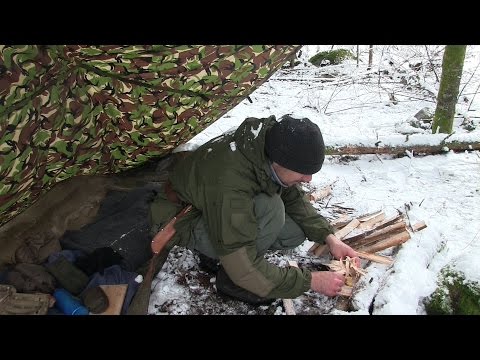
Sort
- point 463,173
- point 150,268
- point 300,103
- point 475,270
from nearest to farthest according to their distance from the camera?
point 475,270 → point 150,268 → point 463,173 → point 300,103

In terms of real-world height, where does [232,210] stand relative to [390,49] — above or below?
above

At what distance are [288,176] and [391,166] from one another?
265 centimetres

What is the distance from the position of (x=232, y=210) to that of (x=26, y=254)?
187cm

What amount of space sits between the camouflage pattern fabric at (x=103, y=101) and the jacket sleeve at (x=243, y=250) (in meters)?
1.44

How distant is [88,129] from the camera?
3613 mm

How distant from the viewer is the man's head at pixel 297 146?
233 cm

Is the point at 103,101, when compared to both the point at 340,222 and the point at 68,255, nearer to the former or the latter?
the point at 68,255

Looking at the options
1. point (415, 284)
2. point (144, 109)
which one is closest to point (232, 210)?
point (415, 284)

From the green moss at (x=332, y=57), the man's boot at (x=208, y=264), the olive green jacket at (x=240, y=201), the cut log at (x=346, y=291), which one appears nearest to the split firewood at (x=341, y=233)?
the cut log at (x=346, y=291)

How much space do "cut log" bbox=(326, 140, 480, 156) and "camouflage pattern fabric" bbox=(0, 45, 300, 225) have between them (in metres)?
1.48

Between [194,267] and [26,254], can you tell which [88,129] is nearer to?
[26,254]

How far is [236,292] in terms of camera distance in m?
2.93

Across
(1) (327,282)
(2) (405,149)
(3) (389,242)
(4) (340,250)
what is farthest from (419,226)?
(2) (405,149)
